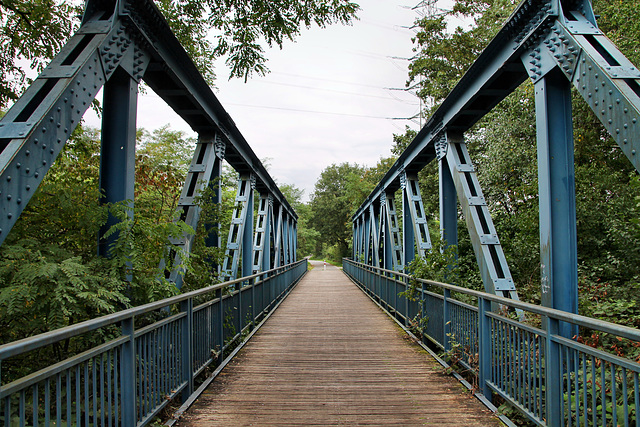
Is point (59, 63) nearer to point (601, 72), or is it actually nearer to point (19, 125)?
point (19, 125)

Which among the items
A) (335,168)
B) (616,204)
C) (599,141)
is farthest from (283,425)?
(335,168)

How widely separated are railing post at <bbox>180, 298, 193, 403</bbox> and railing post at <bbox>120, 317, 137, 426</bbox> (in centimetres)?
103

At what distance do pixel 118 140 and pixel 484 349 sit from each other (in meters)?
4.04

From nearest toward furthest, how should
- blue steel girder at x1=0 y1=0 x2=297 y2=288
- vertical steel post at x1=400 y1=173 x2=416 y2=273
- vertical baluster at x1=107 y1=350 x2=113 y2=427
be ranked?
vertical baluster at x1=107 y1=350 x2=113 y2=427
blue steel girder at x1=0 y1=0 x2=297 y2=288
vertical steel post at x1=400 y1=173 x2=416 y2=273

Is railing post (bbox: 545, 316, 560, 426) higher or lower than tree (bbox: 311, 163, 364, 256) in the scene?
lower

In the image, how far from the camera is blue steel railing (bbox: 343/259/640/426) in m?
2.41

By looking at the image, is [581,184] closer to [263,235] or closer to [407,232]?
[407,232]

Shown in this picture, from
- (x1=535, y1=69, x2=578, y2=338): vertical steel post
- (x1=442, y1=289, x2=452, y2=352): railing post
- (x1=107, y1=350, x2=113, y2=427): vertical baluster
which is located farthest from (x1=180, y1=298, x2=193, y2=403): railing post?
(x1=535, y1=69, x2=578, y2=338): vertical steel post

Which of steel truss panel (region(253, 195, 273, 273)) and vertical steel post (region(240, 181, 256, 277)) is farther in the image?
steel truss panel (region(253, 195, 273, 273))

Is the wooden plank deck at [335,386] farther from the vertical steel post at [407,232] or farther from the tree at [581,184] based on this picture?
the vertical steel post at [407,232]

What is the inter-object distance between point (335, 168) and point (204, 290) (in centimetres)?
6781

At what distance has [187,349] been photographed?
13.2ft

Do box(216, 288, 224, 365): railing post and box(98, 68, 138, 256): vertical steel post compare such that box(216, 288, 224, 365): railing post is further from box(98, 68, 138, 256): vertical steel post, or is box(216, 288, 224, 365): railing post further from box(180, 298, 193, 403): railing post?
box(98, 68, 138, 256): vertical steel post

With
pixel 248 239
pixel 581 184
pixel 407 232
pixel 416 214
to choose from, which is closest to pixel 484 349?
pixel 416 214
